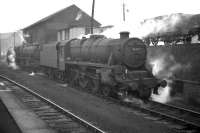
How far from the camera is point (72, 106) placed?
38.9ft

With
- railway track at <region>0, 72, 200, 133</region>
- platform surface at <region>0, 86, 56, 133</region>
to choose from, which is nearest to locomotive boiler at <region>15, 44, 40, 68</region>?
railway track at <region>0, 72, 200, 133</region>

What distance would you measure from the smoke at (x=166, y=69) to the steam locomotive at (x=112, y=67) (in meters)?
0.96

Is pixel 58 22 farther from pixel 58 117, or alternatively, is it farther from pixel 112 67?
pixel 58 117

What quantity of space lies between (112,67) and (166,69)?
15.5 ft

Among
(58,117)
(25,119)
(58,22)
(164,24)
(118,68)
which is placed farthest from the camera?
(58,22)

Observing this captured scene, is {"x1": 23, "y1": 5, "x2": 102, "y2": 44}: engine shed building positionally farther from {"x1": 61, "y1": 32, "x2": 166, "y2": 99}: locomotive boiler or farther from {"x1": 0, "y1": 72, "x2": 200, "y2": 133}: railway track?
{"x1": 0, "y1": 72, "x2": 200, "y2": 133}: railway track

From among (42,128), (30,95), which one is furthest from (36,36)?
(42,128)

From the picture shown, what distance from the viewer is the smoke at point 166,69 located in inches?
610

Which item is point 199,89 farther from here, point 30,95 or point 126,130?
point 30,95

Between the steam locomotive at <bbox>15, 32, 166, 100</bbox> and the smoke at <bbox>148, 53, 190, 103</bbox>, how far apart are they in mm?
960

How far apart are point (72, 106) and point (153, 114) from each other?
343 centimetres

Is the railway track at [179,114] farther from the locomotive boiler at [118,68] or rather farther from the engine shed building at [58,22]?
the engine shed building at [58,22]

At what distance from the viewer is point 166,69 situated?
16578mm

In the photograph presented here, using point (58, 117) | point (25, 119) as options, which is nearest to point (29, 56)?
point (58, 117)
